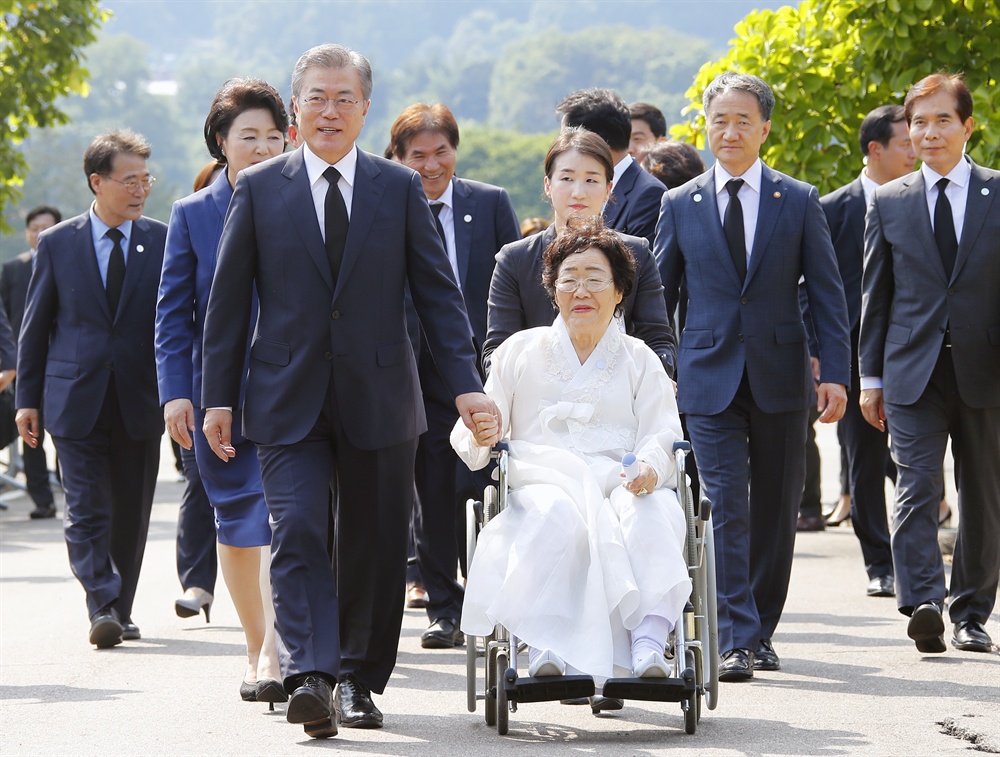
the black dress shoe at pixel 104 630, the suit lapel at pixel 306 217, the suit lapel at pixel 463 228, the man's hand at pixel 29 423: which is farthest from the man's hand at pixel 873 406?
the man's hand at pixel 29 423

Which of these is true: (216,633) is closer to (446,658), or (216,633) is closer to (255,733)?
(446,658)

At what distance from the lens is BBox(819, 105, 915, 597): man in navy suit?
9750mm

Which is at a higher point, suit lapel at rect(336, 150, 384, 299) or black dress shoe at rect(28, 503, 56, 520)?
suit lapel at rect(336, 150, 384, 299)

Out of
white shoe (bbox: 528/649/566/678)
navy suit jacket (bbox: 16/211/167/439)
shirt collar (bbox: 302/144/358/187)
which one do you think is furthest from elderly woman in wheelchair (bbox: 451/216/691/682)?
navy suit jacket (bbox: 16/211/167/439)

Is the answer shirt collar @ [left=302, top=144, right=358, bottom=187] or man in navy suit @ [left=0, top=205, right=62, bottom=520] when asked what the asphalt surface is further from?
man in navy suit @ [left=0, top=205, right=62, bottom=520]

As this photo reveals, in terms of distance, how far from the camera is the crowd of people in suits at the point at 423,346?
19.8ft

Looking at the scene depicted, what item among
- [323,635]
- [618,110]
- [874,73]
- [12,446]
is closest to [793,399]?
[618,110]

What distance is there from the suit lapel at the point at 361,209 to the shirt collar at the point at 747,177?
78.3 inches

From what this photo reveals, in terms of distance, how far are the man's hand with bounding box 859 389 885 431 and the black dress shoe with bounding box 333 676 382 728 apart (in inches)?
118

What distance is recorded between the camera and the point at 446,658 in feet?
25.8

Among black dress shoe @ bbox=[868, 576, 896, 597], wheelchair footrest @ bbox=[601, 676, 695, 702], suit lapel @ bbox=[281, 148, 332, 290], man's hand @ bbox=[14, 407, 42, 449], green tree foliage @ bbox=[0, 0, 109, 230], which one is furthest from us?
green tree foliage @ bbox=[0, 0, 109, 230]

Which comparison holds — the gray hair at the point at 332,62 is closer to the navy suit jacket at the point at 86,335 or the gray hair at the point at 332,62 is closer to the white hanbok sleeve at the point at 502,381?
the white hanbok sleeve at the point at 502,381

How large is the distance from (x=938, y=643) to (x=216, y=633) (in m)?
3.56

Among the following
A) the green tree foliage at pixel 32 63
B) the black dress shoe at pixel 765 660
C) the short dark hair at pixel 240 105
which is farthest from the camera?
the green tree foliage at pixel 32 63
